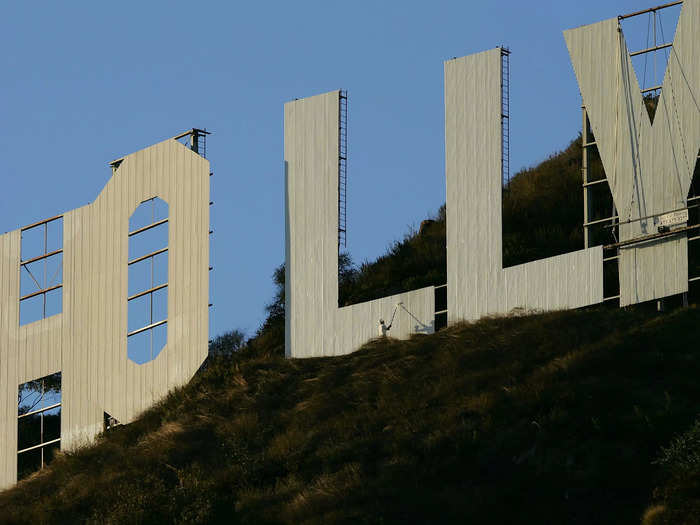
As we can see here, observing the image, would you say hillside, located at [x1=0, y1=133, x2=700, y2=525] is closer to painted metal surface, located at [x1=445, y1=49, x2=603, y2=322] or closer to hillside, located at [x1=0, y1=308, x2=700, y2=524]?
hillside, located at [x1=0, y1=308, x2=700, y2=524]

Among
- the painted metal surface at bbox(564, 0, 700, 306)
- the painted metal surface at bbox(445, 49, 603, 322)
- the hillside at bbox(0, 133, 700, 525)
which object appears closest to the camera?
the hillside at bbox(0, 133, 700, 525)

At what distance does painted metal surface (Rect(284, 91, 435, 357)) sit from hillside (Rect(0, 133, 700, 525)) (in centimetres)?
56

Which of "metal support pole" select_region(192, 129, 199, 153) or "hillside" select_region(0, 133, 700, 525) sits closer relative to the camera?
"hillside" select_region(0, 133, 700, 525)

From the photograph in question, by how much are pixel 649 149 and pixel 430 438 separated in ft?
25.0

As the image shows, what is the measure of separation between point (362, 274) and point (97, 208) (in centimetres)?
691

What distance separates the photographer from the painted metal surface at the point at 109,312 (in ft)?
103

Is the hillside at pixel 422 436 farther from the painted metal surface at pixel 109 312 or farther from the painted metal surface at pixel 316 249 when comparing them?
the painted metal surface at pixel 109 312

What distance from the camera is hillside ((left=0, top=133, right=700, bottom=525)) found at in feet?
71.3

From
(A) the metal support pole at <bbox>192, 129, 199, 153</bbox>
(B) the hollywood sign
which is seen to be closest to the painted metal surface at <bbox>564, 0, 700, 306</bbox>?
(B) the hollywood sign

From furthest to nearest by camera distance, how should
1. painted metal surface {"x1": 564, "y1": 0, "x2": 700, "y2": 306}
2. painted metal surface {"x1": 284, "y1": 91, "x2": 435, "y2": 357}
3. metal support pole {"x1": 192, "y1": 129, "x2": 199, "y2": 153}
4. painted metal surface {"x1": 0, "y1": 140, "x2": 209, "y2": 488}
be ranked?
1. metal support pole {"x1": 192, "y1": 129, "x2": 199, "y2": 153}
2. painted metal surface {"x1": 0, "y1": 140, "x2": 209, "y2": 488}
3. painted metal surface {"x1": 284, "y1": 91, "x2": 435, "y2": 357}
4. painted metal surface {"x1": 564, "y1": 0, "x2": 700, "y2": 306}


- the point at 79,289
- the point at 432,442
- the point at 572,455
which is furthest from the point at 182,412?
the point at 572,455

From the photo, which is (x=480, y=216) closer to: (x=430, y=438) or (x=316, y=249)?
(x=316, y=249)

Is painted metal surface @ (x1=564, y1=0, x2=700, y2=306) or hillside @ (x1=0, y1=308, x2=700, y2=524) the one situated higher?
painted metal surface @ (x1=564, y1=0, x2=700, y2=306)

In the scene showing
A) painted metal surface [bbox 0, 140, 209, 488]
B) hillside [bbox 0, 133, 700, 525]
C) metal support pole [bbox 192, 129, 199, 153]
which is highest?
metal support pole [bbox 192, 129, 199, 153]
